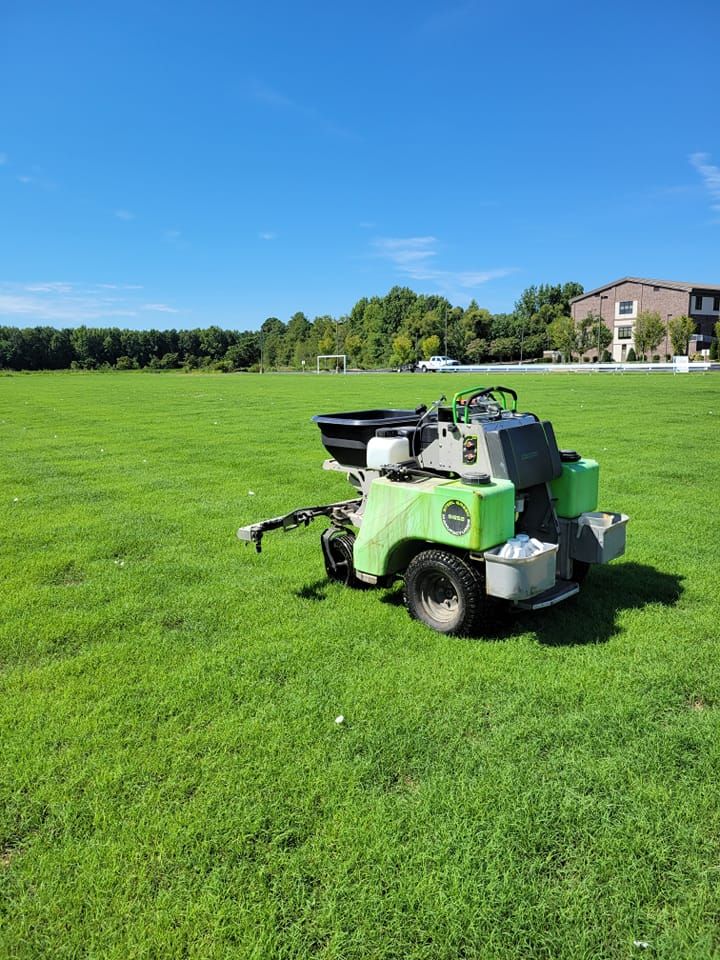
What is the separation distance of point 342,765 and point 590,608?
8.36ft

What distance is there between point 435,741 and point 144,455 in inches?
416

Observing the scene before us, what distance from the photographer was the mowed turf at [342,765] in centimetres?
223

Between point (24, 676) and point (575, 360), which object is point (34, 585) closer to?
point (24, 676)

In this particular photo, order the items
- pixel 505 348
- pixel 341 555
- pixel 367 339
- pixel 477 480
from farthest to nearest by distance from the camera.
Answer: pixel 367 339 < pixel 505 348 < pixel 341 555 < pixel 477 480

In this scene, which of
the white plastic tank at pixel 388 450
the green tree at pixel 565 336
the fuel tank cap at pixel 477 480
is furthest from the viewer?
the green tree at pixel 565 336

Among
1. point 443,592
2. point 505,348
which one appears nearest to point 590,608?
point 443,592

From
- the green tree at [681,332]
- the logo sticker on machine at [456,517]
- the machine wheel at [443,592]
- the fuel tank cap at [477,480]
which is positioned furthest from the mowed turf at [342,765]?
the green tree at [681,332]

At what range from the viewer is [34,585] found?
17.9 ft

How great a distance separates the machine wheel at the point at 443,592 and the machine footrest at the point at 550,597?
0.32 metres

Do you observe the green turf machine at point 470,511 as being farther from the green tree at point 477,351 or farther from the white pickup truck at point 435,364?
the green tree at point 477,351

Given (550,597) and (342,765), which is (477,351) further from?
(342,765)

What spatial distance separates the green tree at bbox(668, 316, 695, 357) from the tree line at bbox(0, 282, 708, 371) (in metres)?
0.14

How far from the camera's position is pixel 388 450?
4648mm

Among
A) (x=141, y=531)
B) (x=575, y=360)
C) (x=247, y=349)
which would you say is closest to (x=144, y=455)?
(x=141, y=531)
